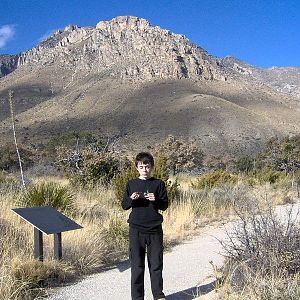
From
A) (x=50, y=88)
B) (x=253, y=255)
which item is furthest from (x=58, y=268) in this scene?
(x=50, y=88)

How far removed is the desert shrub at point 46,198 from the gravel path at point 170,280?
280 centimetres

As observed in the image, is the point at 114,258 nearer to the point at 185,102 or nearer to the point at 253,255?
the point at 253,255

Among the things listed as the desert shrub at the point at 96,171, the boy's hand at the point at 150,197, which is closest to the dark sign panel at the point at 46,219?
the boy's hand at the point at 150,197

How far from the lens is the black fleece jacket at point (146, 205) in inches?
205

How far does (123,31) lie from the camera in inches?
5251

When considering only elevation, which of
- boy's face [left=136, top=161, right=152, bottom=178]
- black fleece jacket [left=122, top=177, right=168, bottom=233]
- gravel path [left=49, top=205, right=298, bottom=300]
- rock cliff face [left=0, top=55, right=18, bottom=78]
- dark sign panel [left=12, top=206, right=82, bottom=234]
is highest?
rock cliff face [left=0, top=55, right=18, bottom=78]

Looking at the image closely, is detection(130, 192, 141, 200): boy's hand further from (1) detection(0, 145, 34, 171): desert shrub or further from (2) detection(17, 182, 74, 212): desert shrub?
(1) detection(0, 145, 34, 171): desert shrub

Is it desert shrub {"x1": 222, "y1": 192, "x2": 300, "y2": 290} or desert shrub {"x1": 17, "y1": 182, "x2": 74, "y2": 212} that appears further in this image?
desert shrub {"x1": 17, "y1": 182, "x2": 74, "y2": 212}

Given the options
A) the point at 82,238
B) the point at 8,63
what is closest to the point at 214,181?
the point at 82,238

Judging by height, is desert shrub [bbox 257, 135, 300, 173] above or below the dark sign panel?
above

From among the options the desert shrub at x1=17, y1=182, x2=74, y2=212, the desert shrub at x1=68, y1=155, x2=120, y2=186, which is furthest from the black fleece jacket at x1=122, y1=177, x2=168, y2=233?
the desert shrub at x1=68, y1=155, x2=120, y2=186

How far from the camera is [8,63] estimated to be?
183 meters

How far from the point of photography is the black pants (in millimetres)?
5215

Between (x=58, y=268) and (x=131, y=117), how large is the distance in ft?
220
